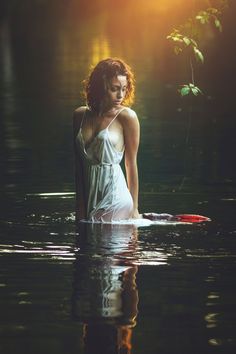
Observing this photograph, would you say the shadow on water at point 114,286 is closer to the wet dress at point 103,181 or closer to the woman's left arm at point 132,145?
the wet dress at point 103,181

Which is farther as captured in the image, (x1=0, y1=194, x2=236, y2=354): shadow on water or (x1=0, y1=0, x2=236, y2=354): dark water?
(x1=0, y1=0, x2=236, y2=354): dark water

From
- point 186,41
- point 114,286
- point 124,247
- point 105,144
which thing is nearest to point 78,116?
point 105,144

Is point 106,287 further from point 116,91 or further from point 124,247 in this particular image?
point 116,91

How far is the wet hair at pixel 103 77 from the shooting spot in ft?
32.1

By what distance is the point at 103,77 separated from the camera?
32.2 feet

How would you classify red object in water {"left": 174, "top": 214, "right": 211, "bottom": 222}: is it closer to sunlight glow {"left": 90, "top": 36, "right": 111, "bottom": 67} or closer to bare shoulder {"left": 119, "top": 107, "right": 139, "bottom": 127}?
bare shoulder {"left": 119, "top": 107, "right": 139, "bottom": 127}

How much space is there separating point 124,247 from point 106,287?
1.31 metres

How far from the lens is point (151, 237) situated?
9.31m

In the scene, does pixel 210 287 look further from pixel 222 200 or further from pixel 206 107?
pixel 206 107

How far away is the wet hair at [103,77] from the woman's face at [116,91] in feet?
0.09

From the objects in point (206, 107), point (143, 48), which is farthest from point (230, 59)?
point (206, 107)

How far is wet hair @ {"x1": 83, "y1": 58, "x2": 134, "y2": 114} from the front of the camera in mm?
9789

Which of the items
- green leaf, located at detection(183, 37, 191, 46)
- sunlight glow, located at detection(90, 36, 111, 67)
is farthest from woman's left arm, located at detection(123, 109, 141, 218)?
sunlight glow, located at detection(90, 36, 111, 67)

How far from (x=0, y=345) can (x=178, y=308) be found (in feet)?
4.02
